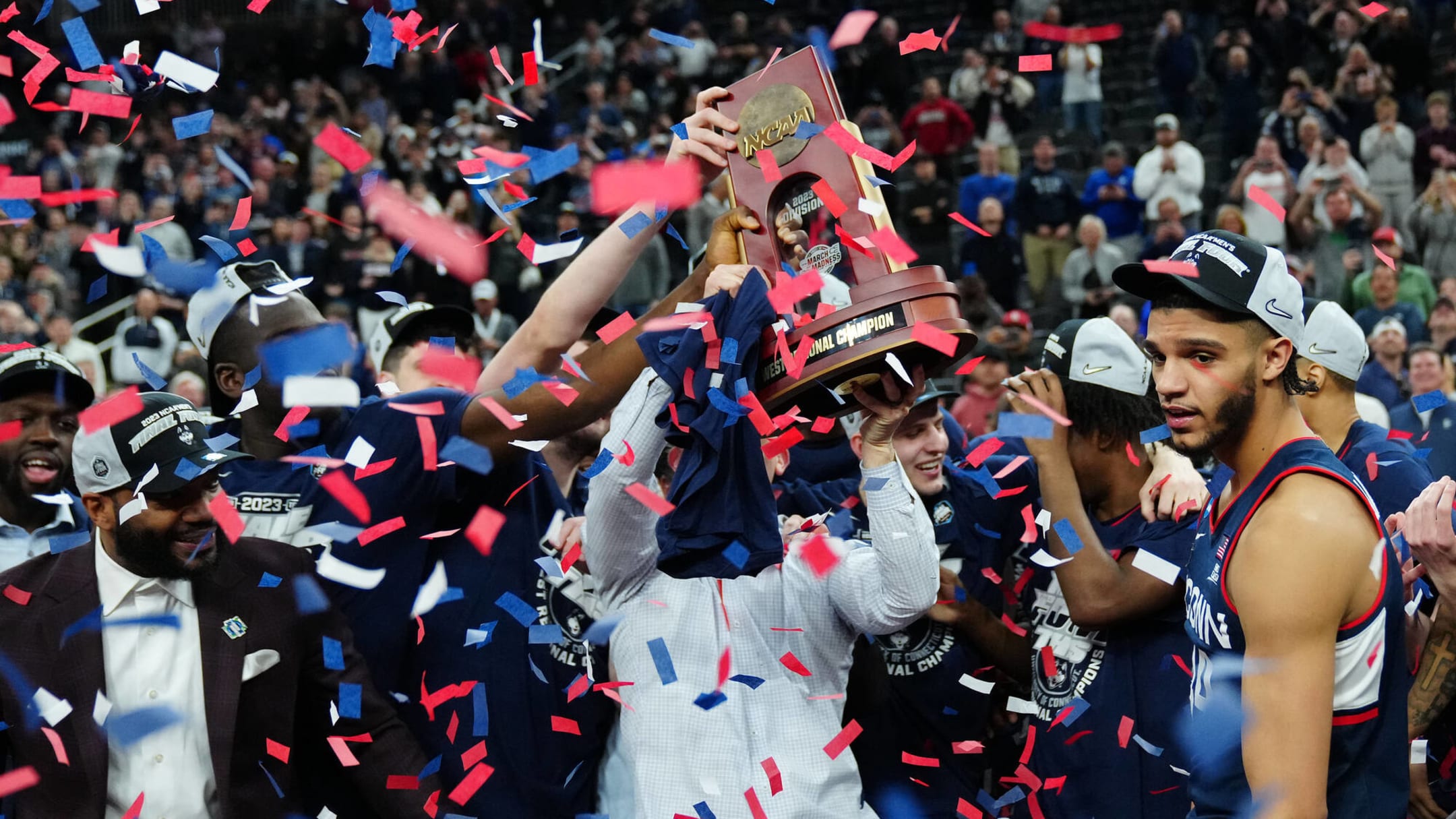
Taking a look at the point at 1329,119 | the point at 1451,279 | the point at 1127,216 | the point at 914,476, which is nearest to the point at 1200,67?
the point at 1329,119

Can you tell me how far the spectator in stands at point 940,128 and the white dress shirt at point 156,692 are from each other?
12.2 metres

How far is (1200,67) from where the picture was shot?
1633 centimetres

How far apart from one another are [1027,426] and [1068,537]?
0.35m

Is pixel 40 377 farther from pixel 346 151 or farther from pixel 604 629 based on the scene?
pixel 604 629

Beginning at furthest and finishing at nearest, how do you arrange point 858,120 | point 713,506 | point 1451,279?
point 858,120
point 1451,279
point 713,506

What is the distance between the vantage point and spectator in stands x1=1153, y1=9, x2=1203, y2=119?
1612 centimetres

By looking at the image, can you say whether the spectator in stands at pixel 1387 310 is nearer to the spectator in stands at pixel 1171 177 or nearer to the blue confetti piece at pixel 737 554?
the spectator in stands at pixel 1171 177

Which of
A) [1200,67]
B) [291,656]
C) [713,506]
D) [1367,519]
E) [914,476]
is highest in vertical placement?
[1367,519]

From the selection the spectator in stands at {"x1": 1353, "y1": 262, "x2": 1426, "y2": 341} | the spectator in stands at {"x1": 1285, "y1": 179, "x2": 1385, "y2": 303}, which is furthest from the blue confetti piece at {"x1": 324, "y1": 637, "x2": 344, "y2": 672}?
the spectator in stands at {"x1": 1285, "y1": 179, "x2": 1385, "y2": 303}

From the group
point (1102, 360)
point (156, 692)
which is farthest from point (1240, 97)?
point (156, 692)

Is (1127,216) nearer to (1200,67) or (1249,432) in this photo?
(1200,67)

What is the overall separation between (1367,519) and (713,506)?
1491mm

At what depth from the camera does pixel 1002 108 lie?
15.9m

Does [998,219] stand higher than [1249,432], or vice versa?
[1249,432]
